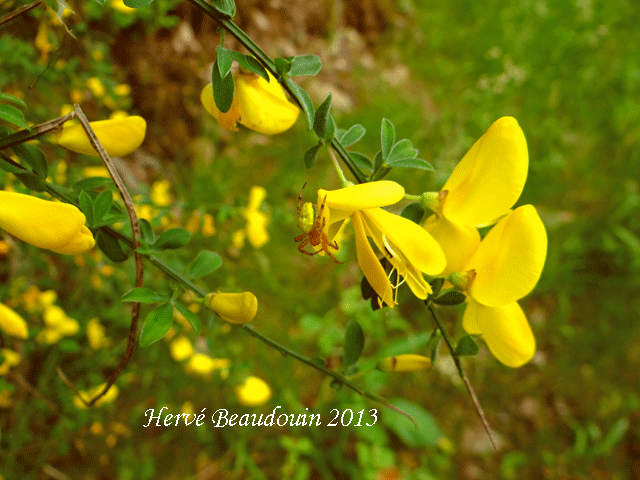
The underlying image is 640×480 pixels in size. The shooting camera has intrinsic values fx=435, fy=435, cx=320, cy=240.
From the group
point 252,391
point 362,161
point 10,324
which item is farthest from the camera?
point 252,391

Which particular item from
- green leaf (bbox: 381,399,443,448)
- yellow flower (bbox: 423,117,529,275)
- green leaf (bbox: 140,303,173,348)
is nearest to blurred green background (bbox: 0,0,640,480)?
green leaf (bbox: 381,399,443,448)

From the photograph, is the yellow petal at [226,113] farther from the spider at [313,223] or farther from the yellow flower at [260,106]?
the spider at [313,223]

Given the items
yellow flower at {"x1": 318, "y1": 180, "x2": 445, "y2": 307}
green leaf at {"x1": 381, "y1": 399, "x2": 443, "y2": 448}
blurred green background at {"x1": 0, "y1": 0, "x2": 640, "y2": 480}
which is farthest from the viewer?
green leaf at {"x1": 381, "y1": 399, "x2": 443, "y2": 448}

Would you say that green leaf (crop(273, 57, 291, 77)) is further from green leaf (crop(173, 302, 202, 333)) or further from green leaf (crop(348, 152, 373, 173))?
green leaf (crop(173, 302, 202, 333))

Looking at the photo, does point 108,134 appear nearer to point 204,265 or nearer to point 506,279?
point 204,265

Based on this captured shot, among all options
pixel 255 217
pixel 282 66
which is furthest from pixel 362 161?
pixel 255 217

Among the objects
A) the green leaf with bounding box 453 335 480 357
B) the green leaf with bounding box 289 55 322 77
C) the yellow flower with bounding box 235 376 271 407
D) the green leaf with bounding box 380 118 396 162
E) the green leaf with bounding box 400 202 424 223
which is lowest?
the yellow flower with bounding box 235 376 271 407
